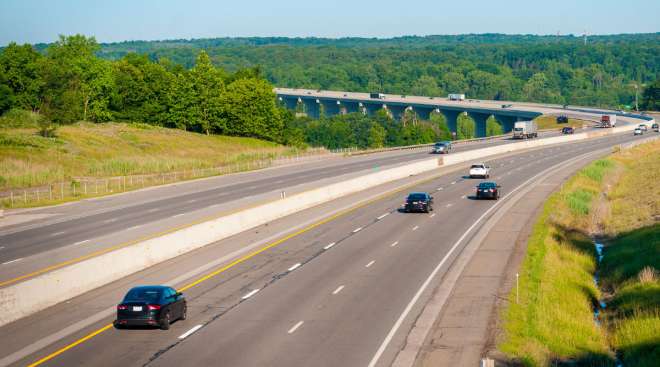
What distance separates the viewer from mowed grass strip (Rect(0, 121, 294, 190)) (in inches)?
3349

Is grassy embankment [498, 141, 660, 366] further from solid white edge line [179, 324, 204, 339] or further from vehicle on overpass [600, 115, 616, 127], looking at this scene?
vehicle on overpass [600, 115, 616, 127]

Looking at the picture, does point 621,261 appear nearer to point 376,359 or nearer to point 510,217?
point 510,217

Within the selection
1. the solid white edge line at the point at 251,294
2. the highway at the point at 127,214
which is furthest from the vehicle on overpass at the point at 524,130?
the solid white edge line at the point at 251,294

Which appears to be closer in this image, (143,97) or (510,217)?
(510,217)

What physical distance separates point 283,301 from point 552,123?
511ft

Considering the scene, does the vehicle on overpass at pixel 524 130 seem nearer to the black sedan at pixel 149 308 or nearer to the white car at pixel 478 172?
the white car at pixel 478 172

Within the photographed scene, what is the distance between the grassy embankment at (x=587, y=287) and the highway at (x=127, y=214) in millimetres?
20420

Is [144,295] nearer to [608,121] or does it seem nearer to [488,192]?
[488,192]

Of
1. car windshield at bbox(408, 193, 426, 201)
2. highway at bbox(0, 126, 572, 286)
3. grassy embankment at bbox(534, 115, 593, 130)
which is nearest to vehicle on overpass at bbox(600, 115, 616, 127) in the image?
grassy embankment at bbox(534, 115, 593, 130)

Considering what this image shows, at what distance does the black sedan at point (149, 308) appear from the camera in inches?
1042

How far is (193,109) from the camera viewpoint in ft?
463

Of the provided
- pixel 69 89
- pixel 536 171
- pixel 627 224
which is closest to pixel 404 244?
pixel 627 224

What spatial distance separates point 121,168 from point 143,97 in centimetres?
5111

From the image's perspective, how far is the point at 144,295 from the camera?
27.2 meters
